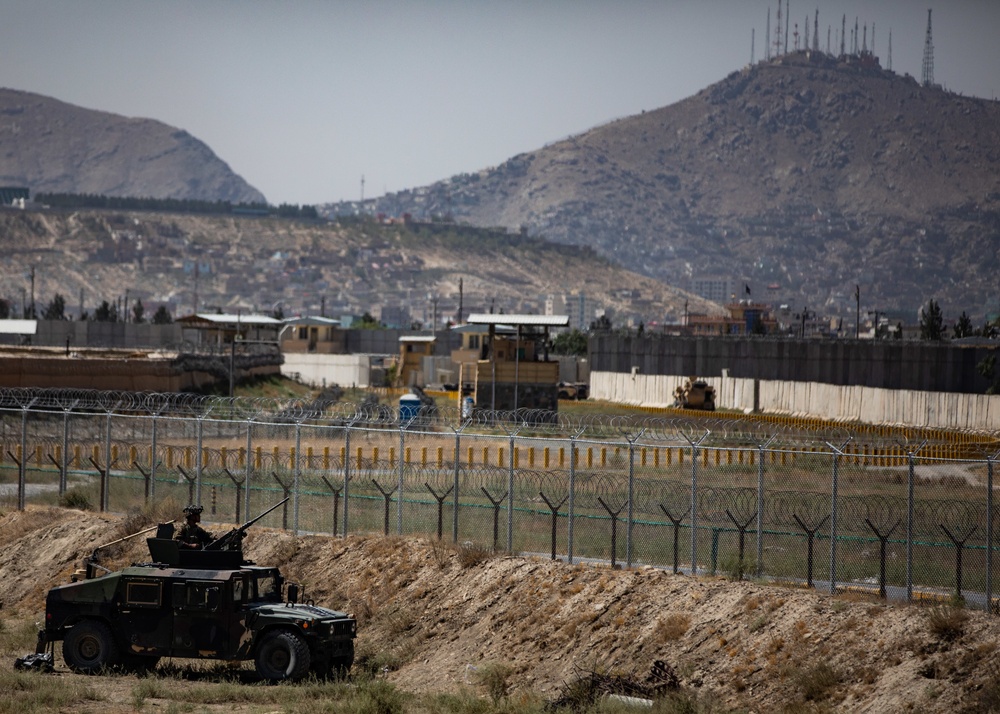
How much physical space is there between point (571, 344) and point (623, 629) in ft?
389

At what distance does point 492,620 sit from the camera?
23.2 meters

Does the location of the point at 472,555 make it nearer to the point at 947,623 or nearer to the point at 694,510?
the point at 694,510

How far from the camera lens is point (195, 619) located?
21.0 meters

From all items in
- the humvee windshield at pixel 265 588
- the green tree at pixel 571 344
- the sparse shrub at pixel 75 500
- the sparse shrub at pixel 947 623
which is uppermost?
the green tree at pixel 571 344

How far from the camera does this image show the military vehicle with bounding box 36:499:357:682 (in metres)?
20.7

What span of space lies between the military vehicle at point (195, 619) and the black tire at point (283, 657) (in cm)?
2

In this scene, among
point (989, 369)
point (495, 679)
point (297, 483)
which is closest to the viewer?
point (495, 679)

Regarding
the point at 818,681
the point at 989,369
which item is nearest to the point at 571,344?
the point at 989,369

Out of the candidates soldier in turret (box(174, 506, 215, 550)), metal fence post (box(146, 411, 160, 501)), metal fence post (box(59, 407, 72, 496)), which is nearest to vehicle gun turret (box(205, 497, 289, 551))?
soldier in turret (box(174, 506, 215, 550))

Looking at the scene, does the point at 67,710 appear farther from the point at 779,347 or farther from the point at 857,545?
the point at 779,347

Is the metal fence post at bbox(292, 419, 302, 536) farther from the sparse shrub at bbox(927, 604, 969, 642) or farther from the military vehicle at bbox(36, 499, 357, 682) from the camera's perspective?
the sparse shrub at bbox(927, 604, 969, 642)

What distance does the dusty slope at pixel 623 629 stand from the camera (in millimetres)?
18656

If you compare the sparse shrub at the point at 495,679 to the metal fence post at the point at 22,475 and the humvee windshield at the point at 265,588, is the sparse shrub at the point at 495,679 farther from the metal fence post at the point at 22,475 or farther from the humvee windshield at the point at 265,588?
the metal fence post at the point at 22,475

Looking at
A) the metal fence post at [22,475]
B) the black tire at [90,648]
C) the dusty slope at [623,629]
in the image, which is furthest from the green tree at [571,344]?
the black tire at [90,648]
